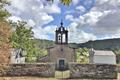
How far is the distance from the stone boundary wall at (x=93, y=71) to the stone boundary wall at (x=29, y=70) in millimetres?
2366

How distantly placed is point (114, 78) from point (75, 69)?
4.20m

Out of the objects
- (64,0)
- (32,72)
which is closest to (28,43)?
(32,72)

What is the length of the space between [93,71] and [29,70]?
681 cm

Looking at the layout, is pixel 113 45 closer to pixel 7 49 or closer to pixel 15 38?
pixel 15 38

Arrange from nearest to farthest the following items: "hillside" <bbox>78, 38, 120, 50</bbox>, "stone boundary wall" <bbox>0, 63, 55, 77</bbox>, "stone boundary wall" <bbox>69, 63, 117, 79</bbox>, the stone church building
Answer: "stone boundary wall" <bbox>0, 63, 55, 77</bbox>, "stone boundary wall" <bbox>69, 63, 117, 79</bbox>, the stone church building, "hillside" <bbox>78, 38, 120, 50</bbox>

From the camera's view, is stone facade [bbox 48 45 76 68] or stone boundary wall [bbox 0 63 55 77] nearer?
stone boundary wall [bbox 0 63 55 77]

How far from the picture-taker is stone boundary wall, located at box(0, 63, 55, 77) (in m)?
33.2

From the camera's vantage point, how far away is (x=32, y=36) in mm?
67062

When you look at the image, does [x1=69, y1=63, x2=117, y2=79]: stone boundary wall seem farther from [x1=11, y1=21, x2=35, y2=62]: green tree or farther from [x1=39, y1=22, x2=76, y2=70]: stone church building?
[x1=11, y1=21, x2=35, y2=62]: green tree

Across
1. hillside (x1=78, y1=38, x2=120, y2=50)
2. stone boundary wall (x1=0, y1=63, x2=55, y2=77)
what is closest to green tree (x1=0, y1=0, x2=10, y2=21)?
stone boundary wall (x1=0, y1=63, x2=55, y2=77)

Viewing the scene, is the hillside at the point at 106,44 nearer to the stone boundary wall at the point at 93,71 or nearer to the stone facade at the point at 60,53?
the stone facade at the point at 60,53

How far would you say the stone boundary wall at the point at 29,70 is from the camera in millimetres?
33188

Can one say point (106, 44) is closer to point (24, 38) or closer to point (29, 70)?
point (24, 38)

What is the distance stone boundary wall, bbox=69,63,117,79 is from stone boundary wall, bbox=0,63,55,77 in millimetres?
2366
